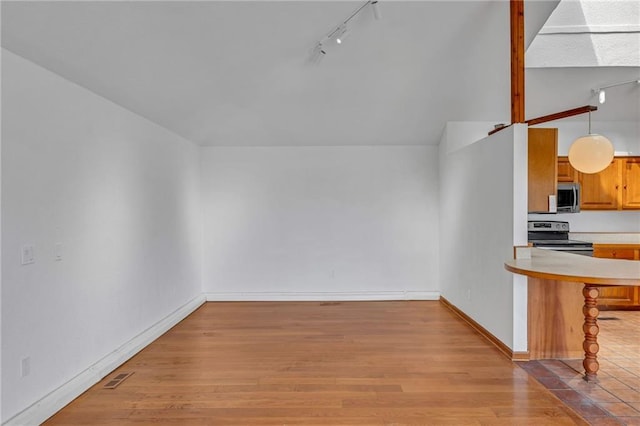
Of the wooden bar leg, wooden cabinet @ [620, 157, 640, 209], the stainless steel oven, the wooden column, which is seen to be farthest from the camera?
wooden cabinet @ [620, 157, 640, 209]

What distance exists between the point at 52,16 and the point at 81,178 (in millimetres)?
1142

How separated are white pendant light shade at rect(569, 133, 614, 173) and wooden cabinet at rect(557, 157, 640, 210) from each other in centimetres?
192

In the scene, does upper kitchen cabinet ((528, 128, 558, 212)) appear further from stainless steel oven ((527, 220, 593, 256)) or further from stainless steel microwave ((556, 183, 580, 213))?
stainless steel microwave ((556, 183, 580, 213))

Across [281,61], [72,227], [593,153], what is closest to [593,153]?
[593,153]

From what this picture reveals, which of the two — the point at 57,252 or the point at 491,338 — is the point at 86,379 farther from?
the point at 491,338

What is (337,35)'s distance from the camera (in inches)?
132

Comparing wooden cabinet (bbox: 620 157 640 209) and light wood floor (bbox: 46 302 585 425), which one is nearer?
light wood floor (bbox: 46 302 585 425)

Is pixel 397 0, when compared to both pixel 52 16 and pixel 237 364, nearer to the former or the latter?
pixel 52 16

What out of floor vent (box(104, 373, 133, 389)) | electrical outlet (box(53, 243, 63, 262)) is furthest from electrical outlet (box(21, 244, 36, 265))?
floor vent (box(104, 373, 133, 389))

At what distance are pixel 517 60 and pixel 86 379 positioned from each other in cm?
455

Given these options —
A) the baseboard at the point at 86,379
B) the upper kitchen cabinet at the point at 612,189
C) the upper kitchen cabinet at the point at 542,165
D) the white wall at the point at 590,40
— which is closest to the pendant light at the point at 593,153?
the upper kitchen cabinet at the point at 542,165

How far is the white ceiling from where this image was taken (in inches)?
105

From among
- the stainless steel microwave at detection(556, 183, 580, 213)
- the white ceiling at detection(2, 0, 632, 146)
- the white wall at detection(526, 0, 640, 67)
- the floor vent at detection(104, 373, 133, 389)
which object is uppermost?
the white wall at detection(526, 0, 640, 67)

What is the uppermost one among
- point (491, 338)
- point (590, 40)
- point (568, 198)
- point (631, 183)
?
point (590, 40)
